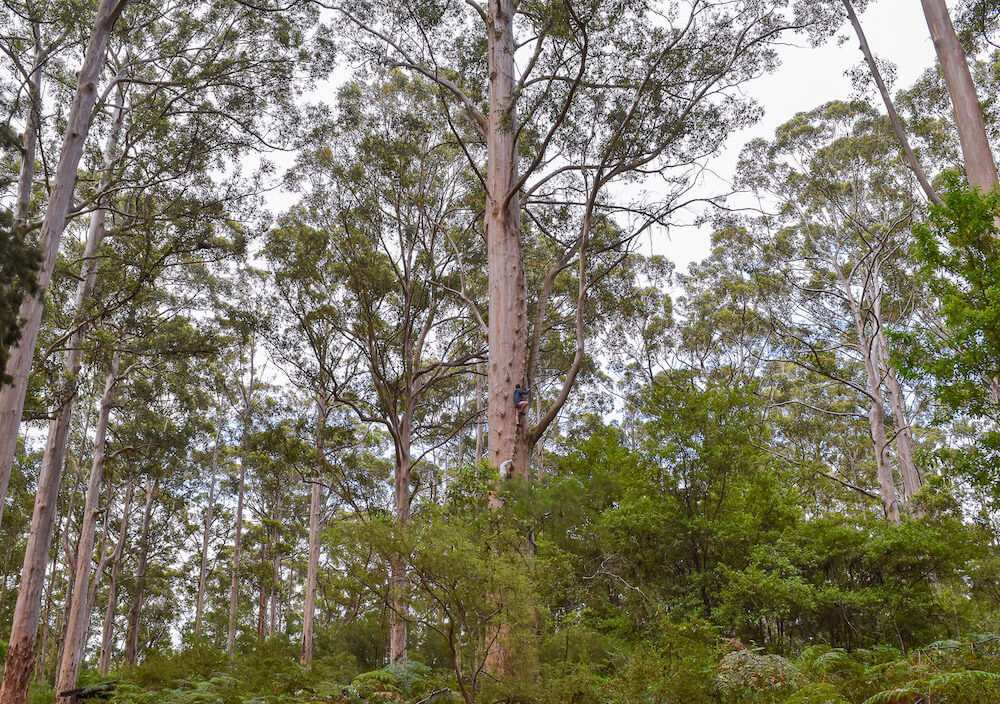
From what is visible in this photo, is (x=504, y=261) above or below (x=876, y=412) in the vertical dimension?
below

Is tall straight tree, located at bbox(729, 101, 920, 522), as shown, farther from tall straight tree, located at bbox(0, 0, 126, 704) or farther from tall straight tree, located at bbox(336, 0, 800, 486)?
tall straight tree, located at bbox(0, 0, 126, 704)

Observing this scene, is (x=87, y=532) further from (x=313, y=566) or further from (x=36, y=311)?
(x=36, y=311)

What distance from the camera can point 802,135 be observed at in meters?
16.5

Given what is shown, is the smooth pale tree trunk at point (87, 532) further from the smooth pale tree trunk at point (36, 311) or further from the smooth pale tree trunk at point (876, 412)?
the smooth pale tree trunk at point (876, 412)

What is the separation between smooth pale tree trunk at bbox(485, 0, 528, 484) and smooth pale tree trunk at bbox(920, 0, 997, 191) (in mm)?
4777

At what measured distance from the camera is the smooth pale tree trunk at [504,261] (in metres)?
6.77

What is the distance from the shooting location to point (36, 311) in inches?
286

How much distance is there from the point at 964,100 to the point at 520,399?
230 inches

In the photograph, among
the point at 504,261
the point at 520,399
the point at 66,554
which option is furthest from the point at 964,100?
the point at 66,554

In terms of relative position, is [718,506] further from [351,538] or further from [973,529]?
[351,538]

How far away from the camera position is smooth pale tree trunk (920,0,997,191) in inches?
274

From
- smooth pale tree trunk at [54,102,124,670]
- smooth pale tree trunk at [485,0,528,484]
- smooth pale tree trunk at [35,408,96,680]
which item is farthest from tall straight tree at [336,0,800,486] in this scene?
smooth pale tree trunk at [35,408,96,680]

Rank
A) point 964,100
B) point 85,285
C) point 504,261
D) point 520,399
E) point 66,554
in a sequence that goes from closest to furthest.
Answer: point 520,399
point 964,100
point 504,261
point 85,285
point 66,554

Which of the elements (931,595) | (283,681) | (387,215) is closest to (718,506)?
(931,595)
